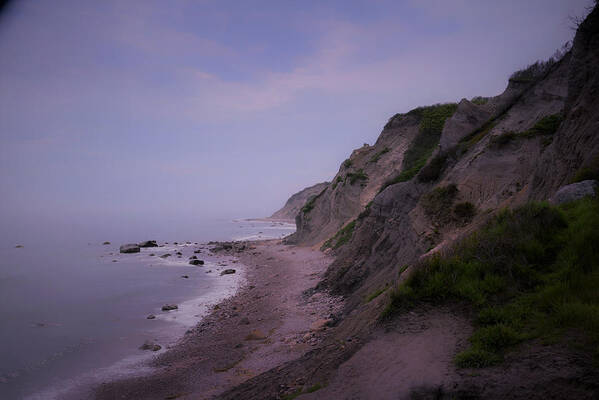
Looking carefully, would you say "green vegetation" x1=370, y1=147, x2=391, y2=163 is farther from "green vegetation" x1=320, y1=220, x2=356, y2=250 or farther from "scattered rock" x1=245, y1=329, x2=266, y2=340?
"scattered rock" x1=245, y1=329, x2=266, y2=340

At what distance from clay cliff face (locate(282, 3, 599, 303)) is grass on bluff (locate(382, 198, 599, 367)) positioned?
1.82 metres

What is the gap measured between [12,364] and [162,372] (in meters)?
5.95

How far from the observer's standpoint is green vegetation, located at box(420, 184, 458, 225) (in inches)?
430

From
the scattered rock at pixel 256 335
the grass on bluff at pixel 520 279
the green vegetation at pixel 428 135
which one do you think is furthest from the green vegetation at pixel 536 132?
the green vegetation at pixel 428 135

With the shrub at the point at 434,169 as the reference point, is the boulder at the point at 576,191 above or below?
below

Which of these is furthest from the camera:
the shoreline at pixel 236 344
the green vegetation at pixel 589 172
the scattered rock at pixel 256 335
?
the scattered rock at pixel 256 335

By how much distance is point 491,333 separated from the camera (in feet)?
13.6

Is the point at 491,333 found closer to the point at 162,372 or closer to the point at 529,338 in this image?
the point at 529,338

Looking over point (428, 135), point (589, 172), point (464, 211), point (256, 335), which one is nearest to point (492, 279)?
point (589, 172)

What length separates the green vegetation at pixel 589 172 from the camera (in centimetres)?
614

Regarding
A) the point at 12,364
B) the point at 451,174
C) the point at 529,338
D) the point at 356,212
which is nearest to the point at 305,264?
the point at 356,212

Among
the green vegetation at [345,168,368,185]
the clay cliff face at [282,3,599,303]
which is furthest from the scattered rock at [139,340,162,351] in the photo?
the green vegetation at [345,168,368,185]

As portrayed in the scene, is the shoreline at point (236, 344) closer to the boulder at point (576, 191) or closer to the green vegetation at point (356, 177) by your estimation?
the boulder at point (576, 191)

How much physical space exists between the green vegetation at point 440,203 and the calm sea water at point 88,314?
11.1 m
